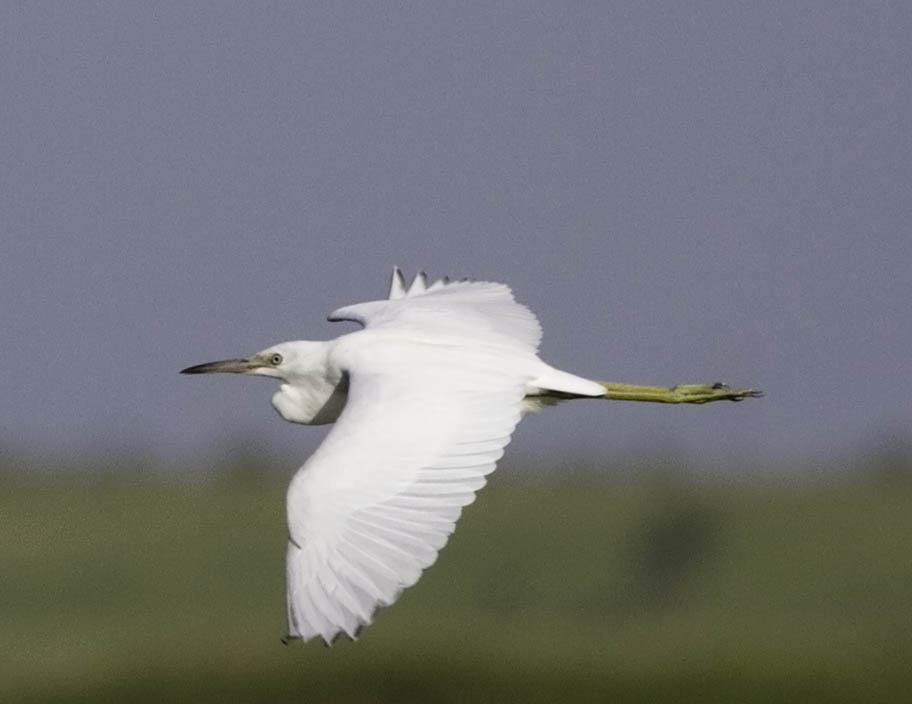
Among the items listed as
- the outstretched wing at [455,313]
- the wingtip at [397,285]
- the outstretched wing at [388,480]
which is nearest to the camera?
the outstretched wing at [388,480]

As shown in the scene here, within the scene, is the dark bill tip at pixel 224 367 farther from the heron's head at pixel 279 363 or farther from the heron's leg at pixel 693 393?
the heron's leg at pixel 693 393

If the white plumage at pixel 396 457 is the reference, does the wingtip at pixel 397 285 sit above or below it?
above

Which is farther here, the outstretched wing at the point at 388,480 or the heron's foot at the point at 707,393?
the heron's foot at the point at 707,393

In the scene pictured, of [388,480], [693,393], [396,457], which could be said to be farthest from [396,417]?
[693,393]

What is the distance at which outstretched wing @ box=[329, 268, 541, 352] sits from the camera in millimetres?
10250

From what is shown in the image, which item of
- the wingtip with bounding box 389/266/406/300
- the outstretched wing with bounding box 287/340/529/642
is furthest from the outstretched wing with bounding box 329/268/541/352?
the outstretched wing with bounding box 287/340/529/642

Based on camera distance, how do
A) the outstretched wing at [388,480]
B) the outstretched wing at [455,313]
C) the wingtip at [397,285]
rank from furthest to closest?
the wingtip at [397,285], the outstretched wing at [455,313], the outstretched wing at [388,480]

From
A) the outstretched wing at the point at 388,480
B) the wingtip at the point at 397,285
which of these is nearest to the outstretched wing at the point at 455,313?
the wingtip at the point at 397,285

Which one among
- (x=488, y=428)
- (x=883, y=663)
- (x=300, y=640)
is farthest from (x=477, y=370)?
(x=883, y=663)

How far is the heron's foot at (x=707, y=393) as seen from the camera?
36.6 ft

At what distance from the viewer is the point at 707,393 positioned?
1120 cm

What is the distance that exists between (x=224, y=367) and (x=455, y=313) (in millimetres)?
1160

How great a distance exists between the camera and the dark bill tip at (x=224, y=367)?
35.2ft

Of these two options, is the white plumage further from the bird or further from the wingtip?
the wingtip
